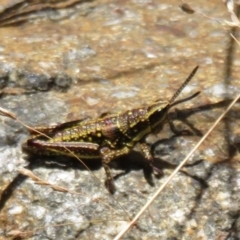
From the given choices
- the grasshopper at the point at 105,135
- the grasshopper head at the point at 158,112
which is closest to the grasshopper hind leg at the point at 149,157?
the grasshopper at the point at 105,135

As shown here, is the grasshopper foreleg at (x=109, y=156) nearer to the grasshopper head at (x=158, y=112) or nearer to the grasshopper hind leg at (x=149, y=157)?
the grasshopper hind leg at (x=149, y=157)

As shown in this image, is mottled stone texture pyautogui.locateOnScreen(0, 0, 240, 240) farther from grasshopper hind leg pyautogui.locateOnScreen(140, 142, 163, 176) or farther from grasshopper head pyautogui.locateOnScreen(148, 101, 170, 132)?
grasshopper head pyautogui.locateOnScreen(148, 101, 170, 132)

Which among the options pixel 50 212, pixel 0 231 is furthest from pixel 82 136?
pixel 0 231

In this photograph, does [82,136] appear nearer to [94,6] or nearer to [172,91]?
[172,91]

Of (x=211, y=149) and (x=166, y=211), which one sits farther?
(x=211, y=149)

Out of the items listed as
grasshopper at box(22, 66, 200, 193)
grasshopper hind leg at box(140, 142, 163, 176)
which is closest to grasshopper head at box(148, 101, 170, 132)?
grasshopper at box(22, 66, 200, 193)

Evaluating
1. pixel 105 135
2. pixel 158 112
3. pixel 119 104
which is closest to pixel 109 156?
pixel 105 135

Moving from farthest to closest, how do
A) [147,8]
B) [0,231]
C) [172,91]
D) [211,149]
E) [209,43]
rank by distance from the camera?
[147,8], [209,43], [172,91], [211,149], [0,231]
